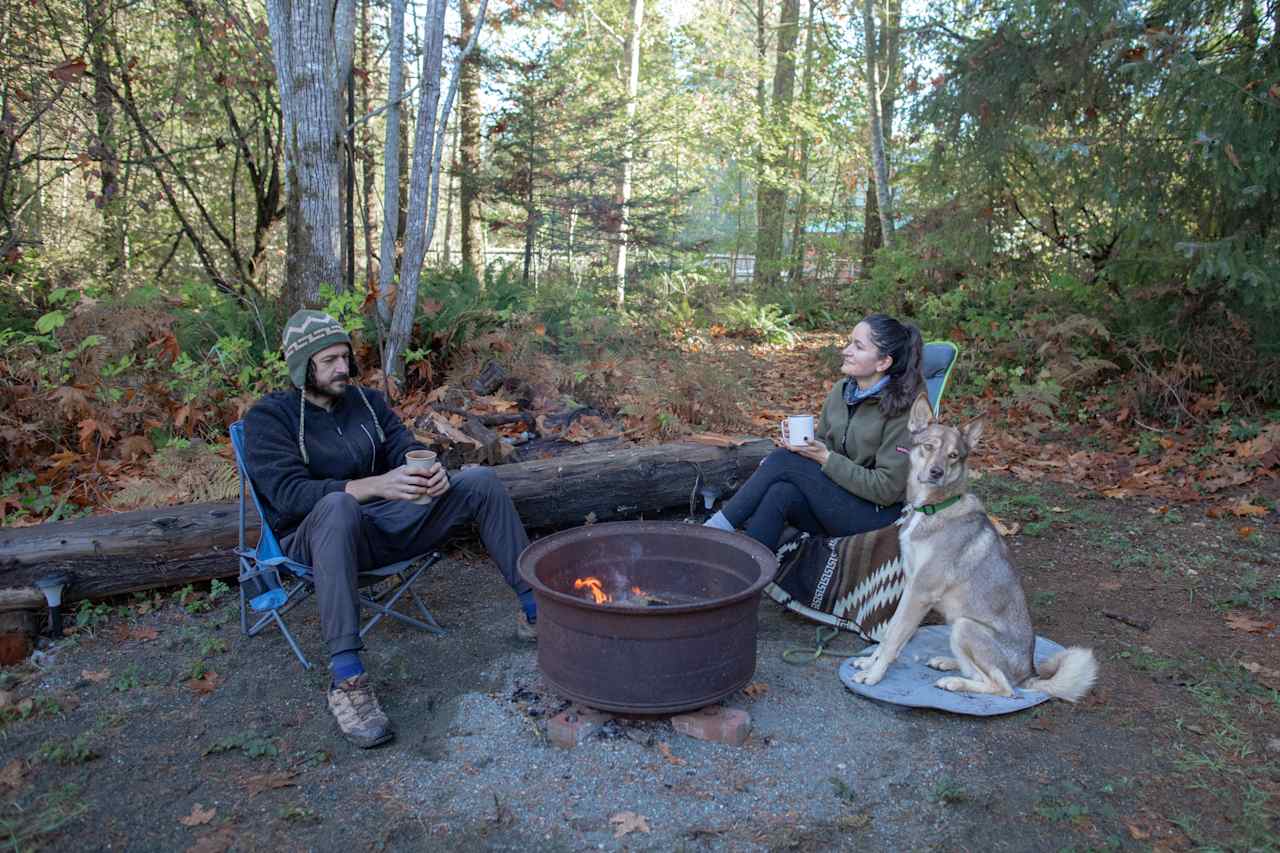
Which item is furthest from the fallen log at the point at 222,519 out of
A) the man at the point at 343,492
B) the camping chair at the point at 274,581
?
the man at the point at 343,492

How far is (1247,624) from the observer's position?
419 cm

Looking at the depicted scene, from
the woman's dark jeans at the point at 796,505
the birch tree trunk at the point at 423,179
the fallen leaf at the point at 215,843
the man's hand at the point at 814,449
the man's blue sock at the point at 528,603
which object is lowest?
the fallen leaf at the point at 215,843

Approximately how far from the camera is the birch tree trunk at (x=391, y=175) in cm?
668

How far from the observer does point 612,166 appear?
510 inches

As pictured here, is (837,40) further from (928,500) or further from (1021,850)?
(1021,850)

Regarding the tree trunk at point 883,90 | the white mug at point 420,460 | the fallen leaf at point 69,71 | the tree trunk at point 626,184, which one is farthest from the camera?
the tree trunk at point 883,90

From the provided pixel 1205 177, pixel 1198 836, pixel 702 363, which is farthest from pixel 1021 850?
pixel 1205 177

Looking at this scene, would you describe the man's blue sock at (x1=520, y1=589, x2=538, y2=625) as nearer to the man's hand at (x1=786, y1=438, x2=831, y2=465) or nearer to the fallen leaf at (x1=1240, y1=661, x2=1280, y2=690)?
the man's hand at (x1=786, y1=438, x2=831, y2=465)

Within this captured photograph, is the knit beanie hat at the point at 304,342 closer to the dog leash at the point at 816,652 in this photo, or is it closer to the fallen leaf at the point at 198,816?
the fallen leaf at the point at 198,816

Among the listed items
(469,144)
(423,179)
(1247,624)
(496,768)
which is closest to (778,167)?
(469,144)

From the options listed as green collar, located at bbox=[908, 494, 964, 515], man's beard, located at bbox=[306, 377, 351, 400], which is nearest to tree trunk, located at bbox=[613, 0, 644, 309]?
man's beard, located at bbox=[306, 377, 351, 400]

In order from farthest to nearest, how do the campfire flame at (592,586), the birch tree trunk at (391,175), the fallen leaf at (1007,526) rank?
the birch tree trunk at (391,175)
the fallen leaf at (1007,526)
the campfire flame at (592,586)

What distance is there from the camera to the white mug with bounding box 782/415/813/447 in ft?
13.1

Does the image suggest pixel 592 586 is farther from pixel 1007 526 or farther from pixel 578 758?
pixel 1007 526
